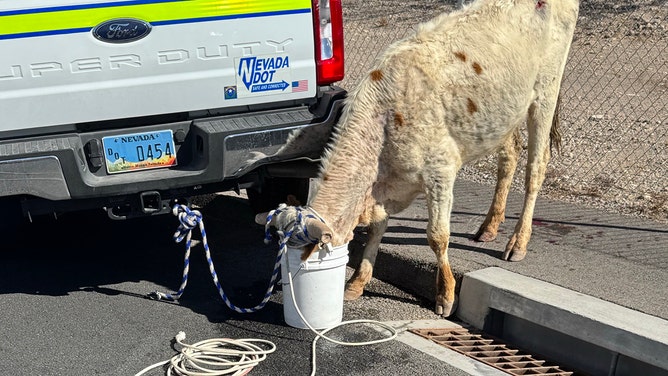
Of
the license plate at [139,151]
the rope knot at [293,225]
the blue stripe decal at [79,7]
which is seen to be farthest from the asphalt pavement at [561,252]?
the blue stripe decal at [79,7]

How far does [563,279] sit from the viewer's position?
5441 mm

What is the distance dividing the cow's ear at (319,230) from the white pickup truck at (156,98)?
0.83 metres

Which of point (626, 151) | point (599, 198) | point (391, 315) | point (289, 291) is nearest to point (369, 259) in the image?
point (391, 315)

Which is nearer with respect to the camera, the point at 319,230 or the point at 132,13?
the point at 319,230

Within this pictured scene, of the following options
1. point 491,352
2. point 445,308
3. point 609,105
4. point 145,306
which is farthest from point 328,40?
point 609,105

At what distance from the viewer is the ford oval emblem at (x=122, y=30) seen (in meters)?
5.11

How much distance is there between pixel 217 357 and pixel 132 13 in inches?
85.7

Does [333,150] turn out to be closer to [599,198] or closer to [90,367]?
[90,367]

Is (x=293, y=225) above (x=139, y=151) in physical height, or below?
below

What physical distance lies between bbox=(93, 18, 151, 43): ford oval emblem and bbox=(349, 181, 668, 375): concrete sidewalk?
233 cm

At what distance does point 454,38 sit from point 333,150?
3.69ft

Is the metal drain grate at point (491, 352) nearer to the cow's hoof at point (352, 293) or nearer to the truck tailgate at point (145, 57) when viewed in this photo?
the cow's hoof at point (352, 293)

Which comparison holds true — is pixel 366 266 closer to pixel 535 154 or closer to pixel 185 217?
pixel 185 217

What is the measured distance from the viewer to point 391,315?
18.1 feet
